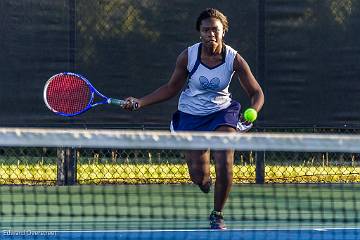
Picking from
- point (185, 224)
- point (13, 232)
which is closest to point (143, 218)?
point (185, 224)

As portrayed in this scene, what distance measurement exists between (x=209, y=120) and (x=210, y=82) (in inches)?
9.4

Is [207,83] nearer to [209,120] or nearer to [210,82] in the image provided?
[210,82]

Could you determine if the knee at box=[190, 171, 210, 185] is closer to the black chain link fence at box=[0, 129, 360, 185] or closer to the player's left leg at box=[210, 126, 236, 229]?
the player's left leg at box=[210, 126, 236, 229]

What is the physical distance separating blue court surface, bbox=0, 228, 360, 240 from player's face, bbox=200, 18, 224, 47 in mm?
1159

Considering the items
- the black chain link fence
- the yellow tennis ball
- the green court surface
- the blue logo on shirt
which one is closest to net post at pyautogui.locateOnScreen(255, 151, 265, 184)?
the black chain link fence

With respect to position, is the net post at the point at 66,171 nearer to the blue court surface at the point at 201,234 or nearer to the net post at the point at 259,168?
the net post at the point at 259,168

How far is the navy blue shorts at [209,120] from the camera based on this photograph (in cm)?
609

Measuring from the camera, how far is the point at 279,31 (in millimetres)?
8781

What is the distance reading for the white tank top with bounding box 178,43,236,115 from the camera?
616 cm

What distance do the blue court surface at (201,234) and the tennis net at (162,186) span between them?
1 cm

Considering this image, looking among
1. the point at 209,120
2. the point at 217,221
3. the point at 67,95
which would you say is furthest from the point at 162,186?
the point at 217,221

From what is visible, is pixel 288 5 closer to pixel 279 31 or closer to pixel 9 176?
pixel 279 31

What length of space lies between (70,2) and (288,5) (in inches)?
76.0

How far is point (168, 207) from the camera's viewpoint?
23.7ft
